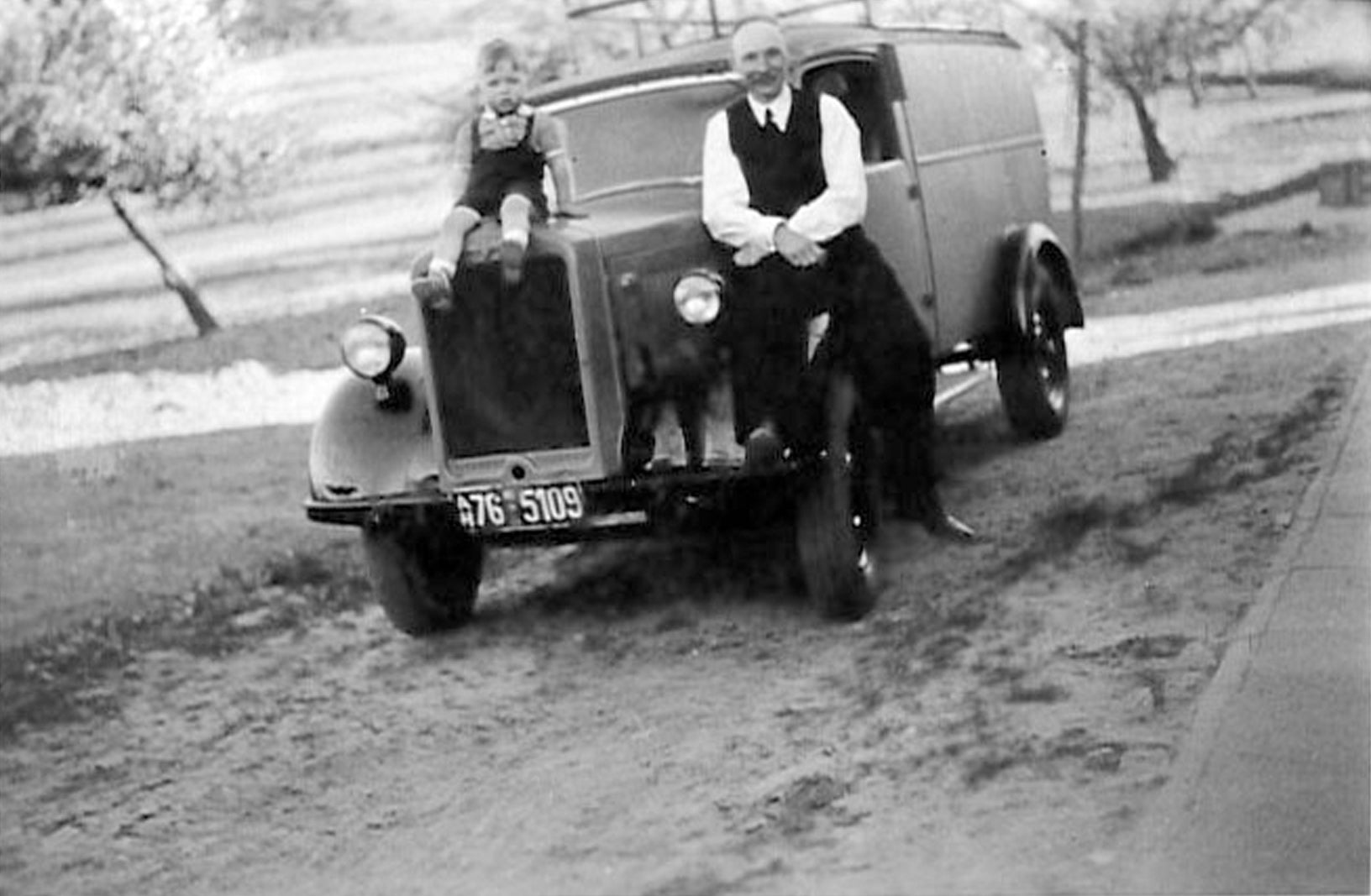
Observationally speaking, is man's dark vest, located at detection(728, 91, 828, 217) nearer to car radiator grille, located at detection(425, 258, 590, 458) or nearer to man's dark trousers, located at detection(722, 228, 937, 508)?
man's dark trousers, located at detection(722, 228, 937, 508)

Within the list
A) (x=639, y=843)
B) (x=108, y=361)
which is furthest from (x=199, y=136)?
(x=639, y=843)

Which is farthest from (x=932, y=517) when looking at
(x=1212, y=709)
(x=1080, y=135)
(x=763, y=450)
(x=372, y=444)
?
(x=1212, y=709)

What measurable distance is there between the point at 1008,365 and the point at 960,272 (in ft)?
1.73

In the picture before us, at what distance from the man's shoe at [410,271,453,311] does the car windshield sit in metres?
0.51

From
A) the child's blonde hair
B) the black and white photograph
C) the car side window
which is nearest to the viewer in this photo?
the black and white photograph

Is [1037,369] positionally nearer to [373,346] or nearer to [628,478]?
[628,478]

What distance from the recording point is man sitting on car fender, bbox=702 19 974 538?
3346 millimetres

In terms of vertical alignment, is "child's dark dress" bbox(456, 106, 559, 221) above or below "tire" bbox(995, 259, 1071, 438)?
above

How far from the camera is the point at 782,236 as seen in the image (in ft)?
10.9

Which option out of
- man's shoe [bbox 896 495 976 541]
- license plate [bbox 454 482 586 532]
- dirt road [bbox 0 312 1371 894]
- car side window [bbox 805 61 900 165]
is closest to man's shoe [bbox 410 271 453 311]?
license plate [bbox 454 482 586 532]

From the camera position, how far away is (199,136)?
3.18 meters

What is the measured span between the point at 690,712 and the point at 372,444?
999 mm

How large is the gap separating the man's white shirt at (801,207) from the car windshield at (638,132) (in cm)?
35

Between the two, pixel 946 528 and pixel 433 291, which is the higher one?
pixel 433 291
